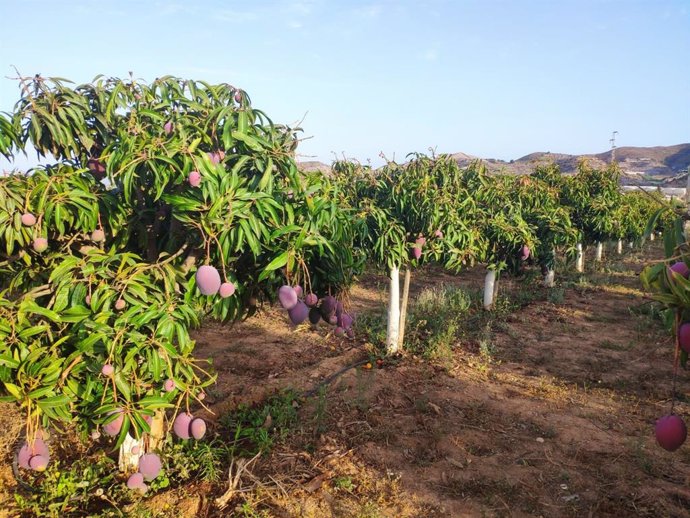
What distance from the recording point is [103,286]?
7.61 feet

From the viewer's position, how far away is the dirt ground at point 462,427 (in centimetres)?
365

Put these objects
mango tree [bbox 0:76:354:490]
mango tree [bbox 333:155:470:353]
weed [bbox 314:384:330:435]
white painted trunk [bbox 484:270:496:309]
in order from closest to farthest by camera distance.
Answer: mango tree [bbox 0:76:354:490], weed [bbox 314:384:330:435], mango tree [bbox 333:155:470:353], white painted trunk [bbox 484:270:496:309]

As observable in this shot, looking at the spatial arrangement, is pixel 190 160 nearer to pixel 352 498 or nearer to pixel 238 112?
pixel 238 112

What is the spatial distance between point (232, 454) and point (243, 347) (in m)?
3.12

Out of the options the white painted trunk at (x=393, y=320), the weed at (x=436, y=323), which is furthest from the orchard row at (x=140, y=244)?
the weed at (x=436, y=323)

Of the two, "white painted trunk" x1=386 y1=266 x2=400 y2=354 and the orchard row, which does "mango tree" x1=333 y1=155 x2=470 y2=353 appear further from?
the orchard row

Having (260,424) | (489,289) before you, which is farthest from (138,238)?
(489,289)

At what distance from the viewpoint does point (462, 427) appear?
4.84m

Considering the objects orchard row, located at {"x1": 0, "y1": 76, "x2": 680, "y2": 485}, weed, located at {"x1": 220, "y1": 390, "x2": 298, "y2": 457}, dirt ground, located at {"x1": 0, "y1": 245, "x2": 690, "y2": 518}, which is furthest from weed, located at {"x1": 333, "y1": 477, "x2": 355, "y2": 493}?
orchard row, located at {"x1": 0, "y1": 76, "x2": 680, "y2": 485}

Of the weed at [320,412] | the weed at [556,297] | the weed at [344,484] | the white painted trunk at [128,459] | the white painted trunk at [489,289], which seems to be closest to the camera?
the white painted trunk at [128,459]

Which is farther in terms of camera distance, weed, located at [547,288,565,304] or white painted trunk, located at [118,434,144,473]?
weed, located at [547,288,565,304]

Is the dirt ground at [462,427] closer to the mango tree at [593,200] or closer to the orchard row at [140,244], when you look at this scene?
the orchard row at [140,244]

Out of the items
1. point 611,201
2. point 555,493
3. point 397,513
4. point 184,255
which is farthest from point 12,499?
point 611,201

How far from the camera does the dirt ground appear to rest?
3652mm
